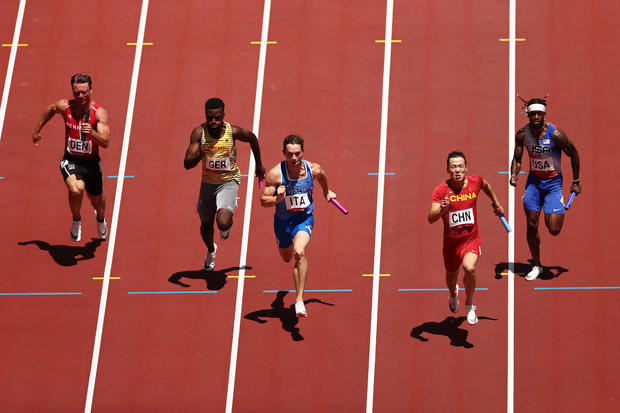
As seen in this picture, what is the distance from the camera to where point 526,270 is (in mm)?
16516

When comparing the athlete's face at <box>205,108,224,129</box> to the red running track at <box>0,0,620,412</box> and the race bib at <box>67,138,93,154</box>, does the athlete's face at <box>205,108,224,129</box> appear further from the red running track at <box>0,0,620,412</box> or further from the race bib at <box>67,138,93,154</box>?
the red running track at <box>0,0,620,412</box>

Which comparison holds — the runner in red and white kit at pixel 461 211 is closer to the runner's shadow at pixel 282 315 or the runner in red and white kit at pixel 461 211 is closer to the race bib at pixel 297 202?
the race bib at pixel 297 202

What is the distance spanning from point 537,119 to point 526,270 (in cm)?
196

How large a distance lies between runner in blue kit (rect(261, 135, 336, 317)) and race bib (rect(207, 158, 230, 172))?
2.20ft

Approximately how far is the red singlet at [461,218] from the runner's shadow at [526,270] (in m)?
1.60

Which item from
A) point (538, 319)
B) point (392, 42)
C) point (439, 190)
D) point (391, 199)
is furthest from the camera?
point (392, 42)

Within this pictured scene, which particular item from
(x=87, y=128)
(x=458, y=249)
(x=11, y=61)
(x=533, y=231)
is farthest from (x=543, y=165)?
(x=11, y=61)

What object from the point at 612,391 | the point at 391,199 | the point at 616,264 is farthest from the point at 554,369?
the point at 391,199

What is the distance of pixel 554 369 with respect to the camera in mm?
15500

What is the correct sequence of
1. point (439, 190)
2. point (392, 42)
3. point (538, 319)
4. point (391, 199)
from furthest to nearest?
point (392, 42), point (391, 199), point (538, 319), point (439, 190)

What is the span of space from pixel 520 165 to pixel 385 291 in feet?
7.56

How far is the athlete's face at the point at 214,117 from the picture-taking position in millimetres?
15570

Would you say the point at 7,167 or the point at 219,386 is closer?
the point at 219,386

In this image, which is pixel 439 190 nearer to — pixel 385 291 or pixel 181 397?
pixel 385 291
